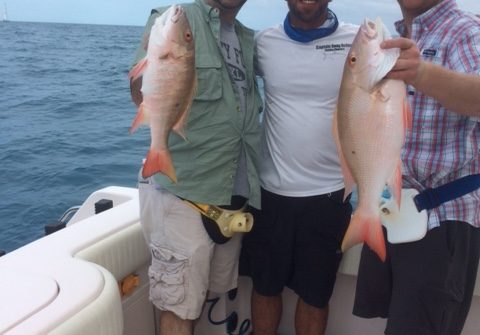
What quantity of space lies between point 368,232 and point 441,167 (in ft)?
1.51

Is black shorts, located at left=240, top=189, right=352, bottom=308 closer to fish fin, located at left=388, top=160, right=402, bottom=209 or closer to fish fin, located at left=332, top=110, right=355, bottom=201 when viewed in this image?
fish fin, located at left=332, top=110, right=355, bottom=201

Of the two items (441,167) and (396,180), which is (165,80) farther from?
(441,167)

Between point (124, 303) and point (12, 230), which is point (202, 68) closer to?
point (124, 303)

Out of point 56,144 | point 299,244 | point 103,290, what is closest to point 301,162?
point 299,244

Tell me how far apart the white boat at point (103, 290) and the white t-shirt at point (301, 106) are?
60 cm

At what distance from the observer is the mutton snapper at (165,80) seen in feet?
6.75

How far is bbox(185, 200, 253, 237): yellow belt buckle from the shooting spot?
9.11 ft

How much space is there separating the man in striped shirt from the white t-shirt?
0.44 meters

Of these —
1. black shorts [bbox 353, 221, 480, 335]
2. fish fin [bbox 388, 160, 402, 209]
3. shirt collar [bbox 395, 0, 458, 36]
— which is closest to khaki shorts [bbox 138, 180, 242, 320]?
black shorts [bbox 353, 221, 480, 335]

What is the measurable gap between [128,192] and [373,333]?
1939mm

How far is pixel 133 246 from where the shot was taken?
9.85 ft

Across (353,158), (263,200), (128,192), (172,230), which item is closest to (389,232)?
(353,158)

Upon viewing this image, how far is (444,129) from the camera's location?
2.30 m

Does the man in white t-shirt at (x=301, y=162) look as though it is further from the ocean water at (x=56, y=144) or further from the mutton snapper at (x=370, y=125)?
the ocean water at (x=56, y=144)
